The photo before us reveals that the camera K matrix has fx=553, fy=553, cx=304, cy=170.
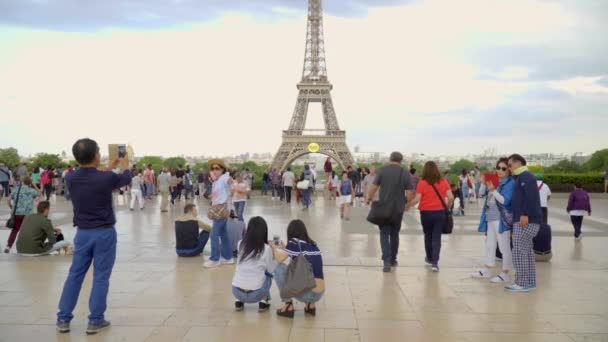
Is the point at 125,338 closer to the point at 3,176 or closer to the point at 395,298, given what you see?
the point at 395,298

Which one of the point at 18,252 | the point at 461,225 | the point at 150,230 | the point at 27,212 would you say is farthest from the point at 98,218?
the point at 461,225

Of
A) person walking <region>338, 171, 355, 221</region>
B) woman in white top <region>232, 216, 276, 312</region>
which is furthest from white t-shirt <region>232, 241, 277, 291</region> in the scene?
person walking <region>338, 171, 355, 221</region>

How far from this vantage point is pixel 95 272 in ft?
17.6

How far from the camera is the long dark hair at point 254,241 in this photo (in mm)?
5910

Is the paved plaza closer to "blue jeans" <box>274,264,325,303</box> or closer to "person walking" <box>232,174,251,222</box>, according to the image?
"blue jeans" <box>274,264,325,303</box>

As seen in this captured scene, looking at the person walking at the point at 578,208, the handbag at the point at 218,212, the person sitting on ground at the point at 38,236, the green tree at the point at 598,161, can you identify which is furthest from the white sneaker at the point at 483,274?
the green tree at the point at 598,161

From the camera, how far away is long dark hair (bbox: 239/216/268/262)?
591 cm

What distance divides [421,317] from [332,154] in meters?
50.1

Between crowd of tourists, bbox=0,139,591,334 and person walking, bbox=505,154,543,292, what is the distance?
0.01m

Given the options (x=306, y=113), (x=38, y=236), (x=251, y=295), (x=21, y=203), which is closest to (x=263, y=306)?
(x=251, y=295)

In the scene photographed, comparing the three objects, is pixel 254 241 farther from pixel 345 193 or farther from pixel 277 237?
pixel 345 193

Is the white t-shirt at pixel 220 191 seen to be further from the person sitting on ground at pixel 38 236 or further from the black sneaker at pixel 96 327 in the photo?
the black sneaker at pixel 96 327

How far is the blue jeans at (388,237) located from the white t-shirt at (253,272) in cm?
267

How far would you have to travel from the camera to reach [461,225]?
14297 mm
